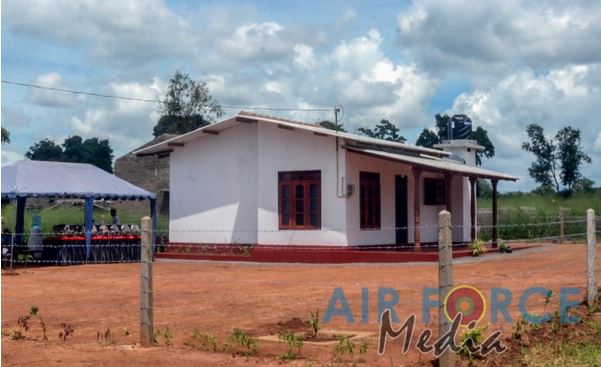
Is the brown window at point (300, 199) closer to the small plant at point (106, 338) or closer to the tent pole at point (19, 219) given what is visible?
the tent pole at point (19, 219)

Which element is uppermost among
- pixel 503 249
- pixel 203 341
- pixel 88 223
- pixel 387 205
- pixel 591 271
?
pixel 387 205

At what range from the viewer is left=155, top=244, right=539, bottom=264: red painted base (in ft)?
68.4

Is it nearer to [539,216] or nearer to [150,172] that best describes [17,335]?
[539,216]

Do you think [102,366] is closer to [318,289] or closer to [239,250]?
[318,289]

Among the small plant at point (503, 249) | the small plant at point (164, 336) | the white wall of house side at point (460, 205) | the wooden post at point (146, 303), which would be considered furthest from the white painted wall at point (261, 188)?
the wooden post at point (146, 303)

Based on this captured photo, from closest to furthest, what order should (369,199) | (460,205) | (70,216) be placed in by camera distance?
(369,199) → (460,205) → (70,216)

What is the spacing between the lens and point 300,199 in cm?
2256

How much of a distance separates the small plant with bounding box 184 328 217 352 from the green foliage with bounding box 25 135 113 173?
63.9 metres

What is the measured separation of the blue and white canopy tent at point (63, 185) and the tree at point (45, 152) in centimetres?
4928

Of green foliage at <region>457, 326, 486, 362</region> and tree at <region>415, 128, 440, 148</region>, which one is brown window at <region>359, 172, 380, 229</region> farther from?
tree at <region>415, 128, 440, 148</region>

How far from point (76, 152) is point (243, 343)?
219 feet

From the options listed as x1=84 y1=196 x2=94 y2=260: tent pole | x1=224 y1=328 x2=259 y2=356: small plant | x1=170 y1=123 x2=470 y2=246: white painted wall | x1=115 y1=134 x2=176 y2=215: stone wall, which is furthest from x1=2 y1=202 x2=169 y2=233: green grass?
x1=224 y1=328 x2=259 y2=356: small plant

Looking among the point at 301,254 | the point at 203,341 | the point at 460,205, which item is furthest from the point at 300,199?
the point at 203,341

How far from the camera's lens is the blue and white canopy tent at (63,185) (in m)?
22.4
